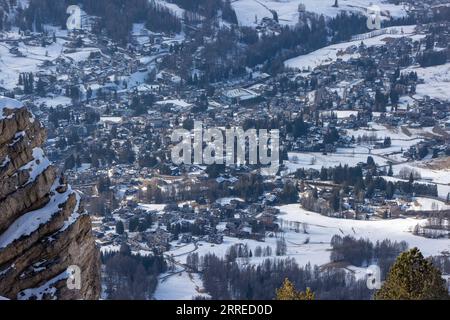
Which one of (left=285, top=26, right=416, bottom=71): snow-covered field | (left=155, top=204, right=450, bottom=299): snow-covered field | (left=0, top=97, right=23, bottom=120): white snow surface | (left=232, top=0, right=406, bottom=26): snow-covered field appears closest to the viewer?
(left=0, top=97, right=23, bottom=120): white snow surface

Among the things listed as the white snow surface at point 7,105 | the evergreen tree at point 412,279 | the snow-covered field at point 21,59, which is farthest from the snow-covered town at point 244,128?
the evergreen tree at point 412,279

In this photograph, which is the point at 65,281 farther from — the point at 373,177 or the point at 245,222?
the point at 373,177

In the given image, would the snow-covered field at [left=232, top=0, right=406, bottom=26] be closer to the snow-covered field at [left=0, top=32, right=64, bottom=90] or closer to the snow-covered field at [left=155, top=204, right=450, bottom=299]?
the snow-covered field at [left=0, top=32, right=64, bottom=90]

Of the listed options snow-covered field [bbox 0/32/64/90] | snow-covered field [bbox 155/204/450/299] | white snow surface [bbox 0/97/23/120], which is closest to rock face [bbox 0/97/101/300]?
white snow surface [bbox 0/97/23/120]

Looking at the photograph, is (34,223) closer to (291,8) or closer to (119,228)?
(119,228)
